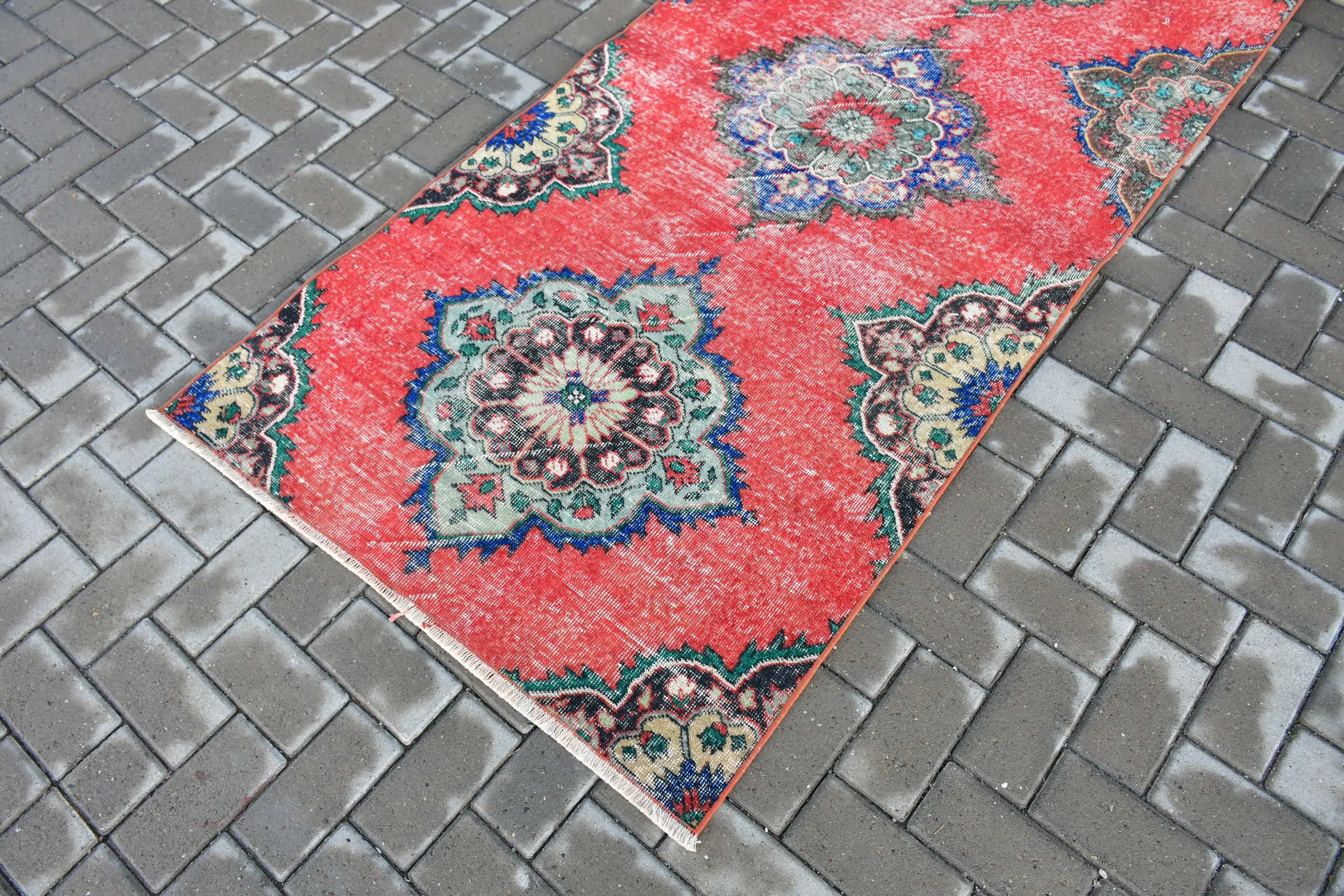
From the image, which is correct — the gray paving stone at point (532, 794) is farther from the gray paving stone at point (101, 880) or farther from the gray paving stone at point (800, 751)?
the gray paving stone at point (101, 880)

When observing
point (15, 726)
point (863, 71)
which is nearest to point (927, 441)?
point (863, 71)

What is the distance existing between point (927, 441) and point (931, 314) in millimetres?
454

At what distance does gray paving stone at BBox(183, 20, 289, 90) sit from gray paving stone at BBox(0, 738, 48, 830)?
2.38 m

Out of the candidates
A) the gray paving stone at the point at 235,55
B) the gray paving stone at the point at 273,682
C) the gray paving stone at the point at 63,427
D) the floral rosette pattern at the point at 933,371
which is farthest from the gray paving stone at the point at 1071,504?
the gray paving stone at the point at 235,55

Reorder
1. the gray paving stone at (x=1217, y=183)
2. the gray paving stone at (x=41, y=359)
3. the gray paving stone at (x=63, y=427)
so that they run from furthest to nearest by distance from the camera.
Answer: the gray paving stone at (x=1217, y=183) → the gray paving stone at (x=41, y=359) → the gray paving stone at (x=63, y=427)

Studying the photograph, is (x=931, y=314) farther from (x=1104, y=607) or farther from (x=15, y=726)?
(x=15, y=726)

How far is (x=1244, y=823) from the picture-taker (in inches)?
81.2

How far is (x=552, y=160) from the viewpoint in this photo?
3.11 m

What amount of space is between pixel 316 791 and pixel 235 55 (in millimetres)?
2790

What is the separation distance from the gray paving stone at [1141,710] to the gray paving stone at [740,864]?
2.43 ft

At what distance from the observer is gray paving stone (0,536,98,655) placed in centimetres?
236

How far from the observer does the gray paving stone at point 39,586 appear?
2.36 meters

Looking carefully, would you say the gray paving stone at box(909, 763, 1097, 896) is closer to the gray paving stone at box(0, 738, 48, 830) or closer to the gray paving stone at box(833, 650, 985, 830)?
the gray paving stone at box(833, 650, 985, 830)

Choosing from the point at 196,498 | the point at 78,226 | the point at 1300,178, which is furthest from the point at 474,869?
the point at 1300,178
